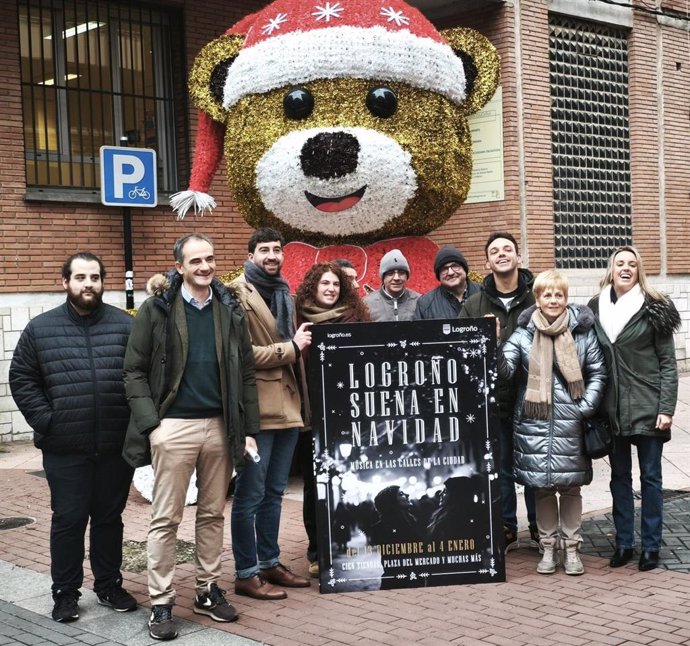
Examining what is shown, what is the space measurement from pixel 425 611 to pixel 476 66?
449cm

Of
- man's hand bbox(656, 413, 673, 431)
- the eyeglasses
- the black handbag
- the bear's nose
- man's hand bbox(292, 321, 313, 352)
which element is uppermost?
the bear's nose

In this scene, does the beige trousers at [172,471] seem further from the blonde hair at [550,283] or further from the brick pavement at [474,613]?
the blonde hair at [550,283]

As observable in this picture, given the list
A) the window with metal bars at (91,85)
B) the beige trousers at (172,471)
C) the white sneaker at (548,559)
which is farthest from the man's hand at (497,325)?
the window with metal bars at (91,85)

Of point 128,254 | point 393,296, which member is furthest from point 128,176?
point 393,296

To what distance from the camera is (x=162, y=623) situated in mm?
4656

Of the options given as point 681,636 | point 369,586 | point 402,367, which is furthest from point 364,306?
point 681,636

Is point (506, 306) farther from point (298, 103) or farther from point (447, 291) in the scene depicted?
point (298, 103)

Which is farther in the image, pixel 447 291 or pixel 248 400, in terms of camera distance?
pixel 447 291

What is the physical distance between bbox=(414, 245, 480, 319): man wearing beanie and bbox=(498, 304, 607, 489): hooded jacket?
765mm

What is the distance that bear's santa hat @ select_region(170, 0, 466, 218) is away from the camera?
7.16m

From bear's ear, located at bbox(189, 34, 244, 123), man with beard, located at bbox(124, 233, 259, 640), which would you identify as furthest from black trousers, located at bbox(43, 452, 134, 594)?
bear's ear, located at bbox(189, 34, 244, 123)

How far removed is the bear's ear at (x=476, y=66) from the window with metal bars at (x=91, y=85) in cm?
494

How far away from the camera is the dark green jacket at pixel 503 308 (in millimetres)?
5914

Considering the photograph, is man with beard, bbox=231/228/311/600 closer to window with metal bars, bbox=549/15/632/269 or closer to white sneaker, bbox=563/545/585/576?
white sneaker, bbox=563/545/585/576
